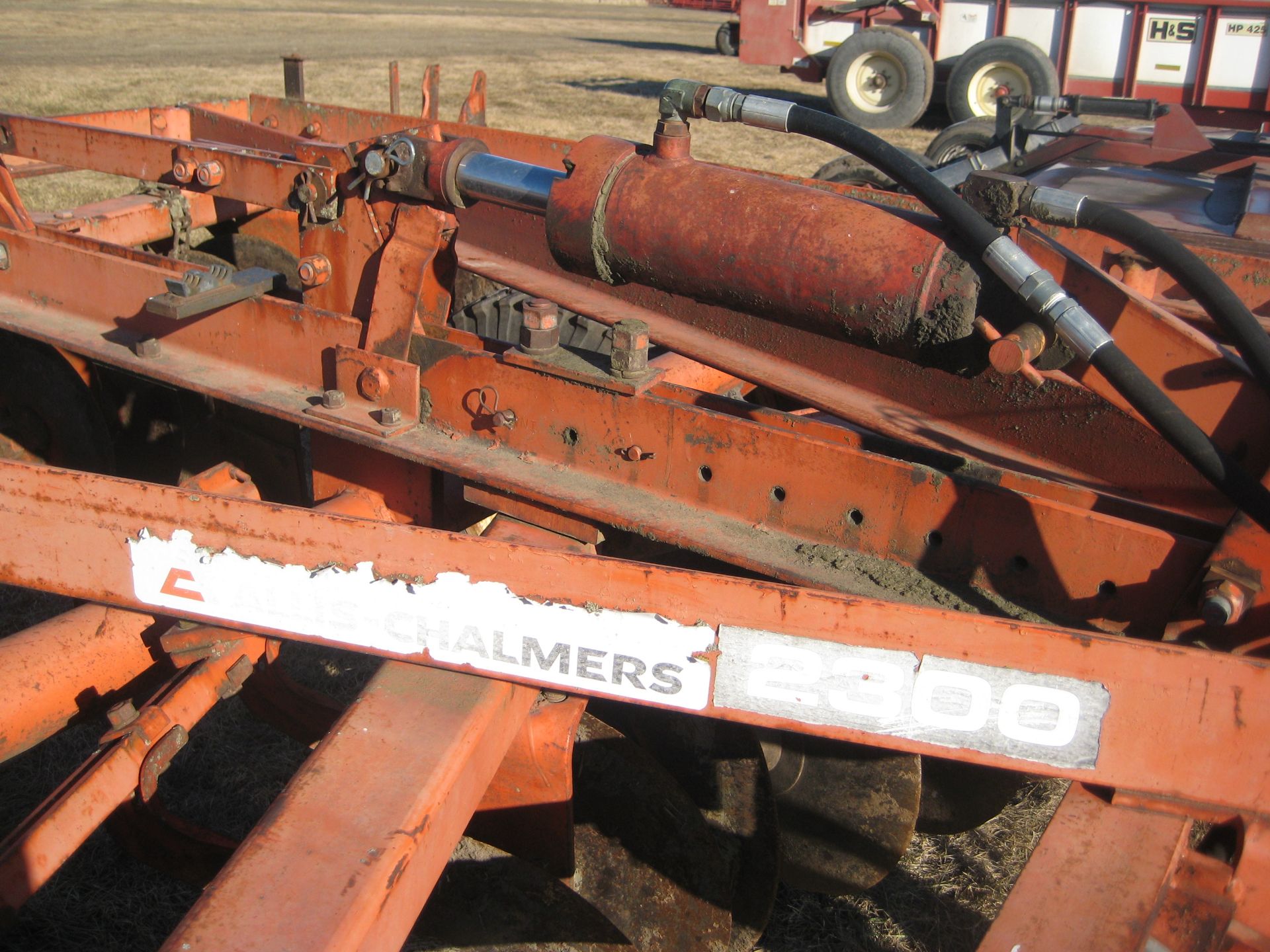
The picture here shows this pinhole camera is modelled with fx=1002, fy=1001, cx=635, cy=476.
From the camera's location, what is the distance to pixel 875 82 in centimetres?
1093

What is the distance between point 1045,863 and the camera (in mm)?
1396

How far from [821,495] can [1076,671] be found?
2.11 ft

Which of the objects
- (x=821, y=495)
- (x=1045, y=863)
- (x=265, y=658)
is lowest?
(x=265, y=658)

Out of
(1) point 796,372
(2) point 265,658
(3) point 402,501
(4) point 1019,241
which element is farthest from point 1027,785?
(2) point 265,658

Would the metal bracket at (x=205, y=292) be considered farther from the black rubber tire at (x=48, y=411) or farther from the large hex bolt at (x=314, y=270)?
the black rubber tire at (x=48, y=411)

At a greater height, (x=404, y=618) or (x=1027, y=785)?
(x=404, y=618)

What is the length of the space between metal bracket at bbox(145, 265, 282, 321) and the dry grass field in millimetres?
1158

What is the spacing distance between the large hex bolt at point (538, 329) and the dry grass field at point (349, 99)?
131 cm

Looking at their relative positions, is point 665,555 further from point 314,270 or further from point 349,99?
point 349,99

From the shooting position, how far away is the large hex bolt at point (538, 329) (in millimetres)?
2166

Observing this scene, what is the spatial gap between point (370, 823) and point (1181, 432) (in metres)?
1.33

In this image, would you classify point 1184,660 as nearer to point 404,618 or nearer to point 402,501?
point 404,618

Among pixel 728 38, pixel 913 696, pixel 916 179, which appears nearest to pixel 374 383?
pixel 916 179

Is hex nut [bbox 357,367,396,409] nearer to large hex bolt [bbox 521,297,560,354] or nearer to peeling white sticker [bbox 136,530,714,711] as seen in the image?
large hex bolt [bbox 521,297,560,354]
